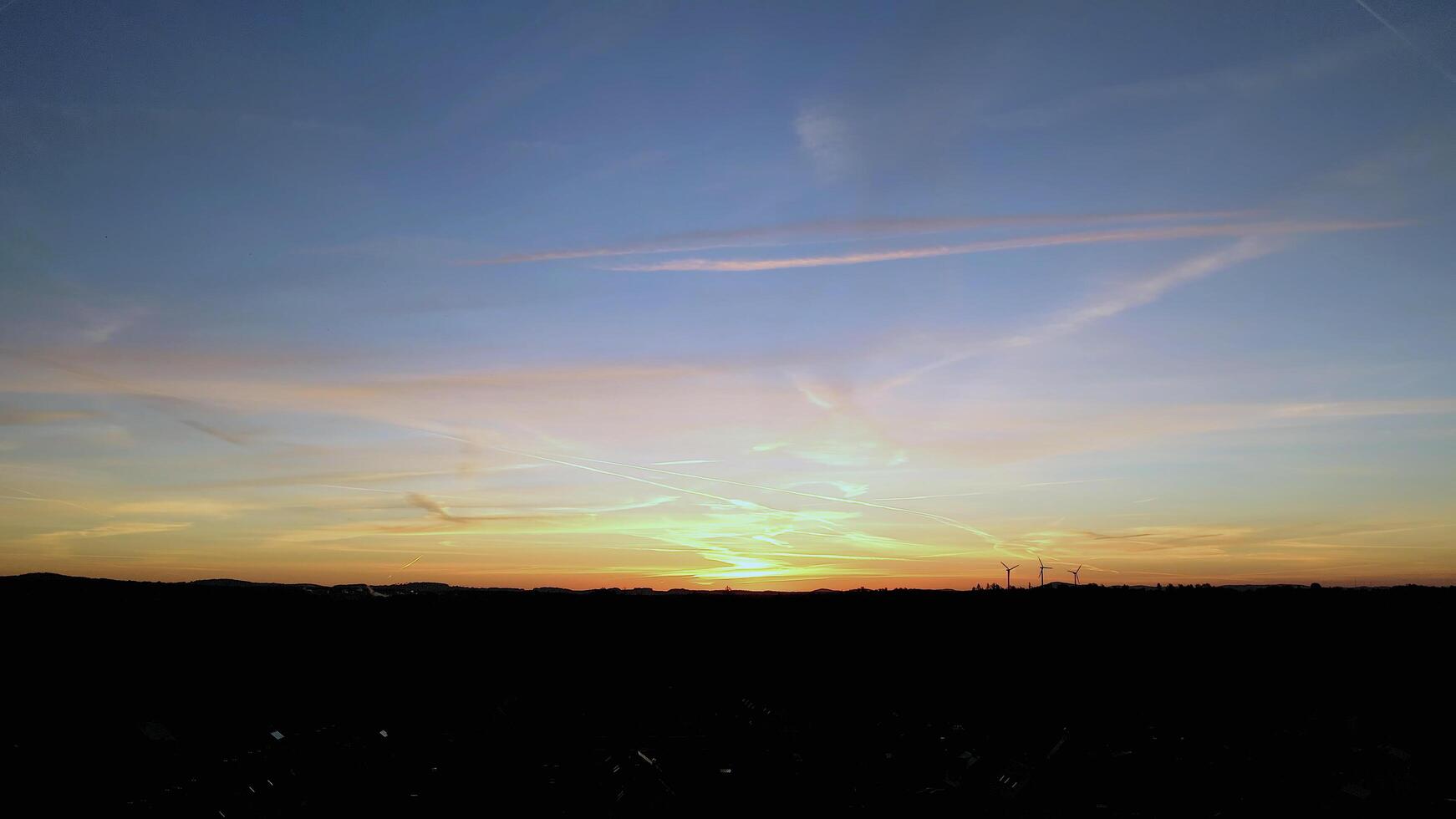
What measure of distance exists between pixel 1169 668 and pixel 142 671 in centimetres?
3700

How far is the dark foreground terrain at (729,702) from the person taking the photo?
15125 millimetres

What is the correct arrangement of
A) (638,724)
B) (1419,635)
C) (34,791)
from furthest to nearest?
(1419,635), (638,724), (34,791)

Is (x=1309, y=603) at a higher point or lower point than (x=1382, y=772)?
higher

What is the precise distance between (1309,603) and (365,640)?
137 ft

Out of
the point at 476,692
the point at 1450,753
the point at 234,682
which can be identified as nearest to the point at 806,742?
the point at 1450,753

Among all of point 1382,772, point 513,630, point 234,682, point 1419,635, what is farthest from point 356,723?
point 1419,635

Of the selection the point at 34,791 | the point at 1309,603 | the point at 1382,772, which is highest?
the point at 1309,603

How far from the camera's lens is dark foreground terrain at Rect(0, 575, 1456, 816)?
15.1 metres

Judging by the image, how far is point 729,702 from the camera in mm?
27750

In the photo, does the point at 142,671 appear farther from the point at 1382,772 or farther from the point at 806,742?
the point at 1382,772

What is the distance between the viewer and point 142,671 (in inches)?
1334

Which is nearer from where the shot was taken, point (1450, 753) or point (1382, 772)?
point (1382, 772)

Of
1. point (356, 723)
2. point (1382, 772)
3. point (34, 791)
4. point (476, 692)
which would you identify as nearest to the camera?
point (1382, 772)

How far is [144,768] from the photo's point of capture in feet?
64.0
